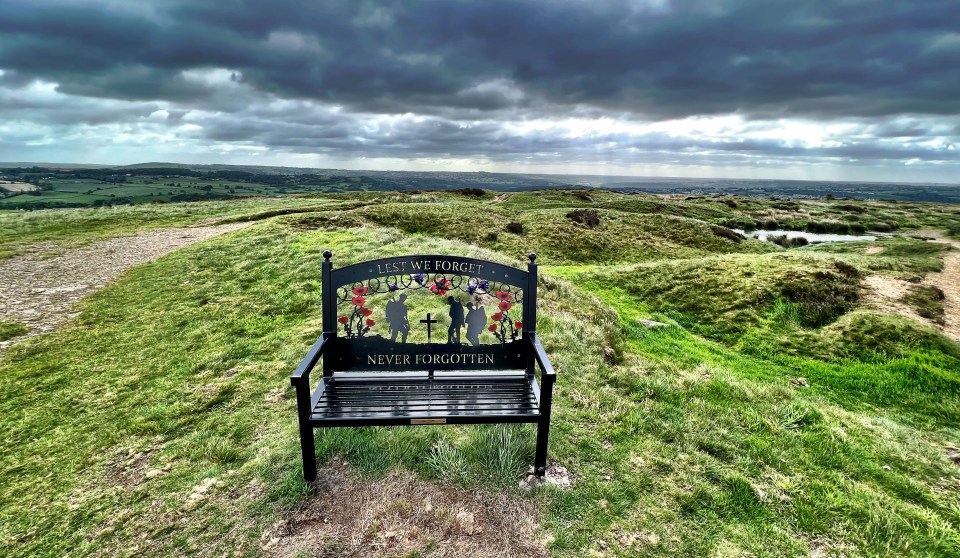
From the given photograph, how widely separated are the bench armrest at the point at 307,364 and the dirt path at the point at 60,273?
8937 mm

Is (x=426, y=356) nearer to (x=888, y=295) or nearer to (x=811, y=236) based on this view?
(x=888, y=295)

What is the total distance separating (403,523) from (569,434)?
2615 mm

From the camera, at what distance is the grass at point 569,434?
4.36m

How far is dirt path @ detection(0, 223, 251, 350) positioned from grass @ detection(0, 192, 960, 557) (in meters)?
0.80

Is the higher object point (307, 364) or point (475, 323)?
point (475, 323)

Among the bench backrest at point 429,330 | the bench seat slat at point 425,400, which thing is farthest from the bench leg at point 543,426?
the bench backrest at point 429,330

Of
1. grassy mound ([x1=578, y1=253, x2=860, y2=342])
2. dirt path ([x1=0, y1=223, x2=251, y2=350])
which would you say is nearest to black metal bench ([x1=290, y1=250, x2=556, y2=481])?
dirt path ([x1=0, y1=223, x2=251, y2=350])

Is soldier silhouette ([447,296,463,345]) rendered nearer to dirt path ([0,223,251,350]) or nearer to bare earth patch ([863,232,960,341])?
dirt path ([0,223,251,350])

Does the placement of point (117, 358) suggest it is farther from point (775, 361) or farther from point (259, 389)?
point (775, 361)

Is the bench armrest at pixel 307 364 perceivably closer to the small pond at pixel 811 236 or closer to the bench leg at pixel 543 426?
the bench leg at pixel 543 426

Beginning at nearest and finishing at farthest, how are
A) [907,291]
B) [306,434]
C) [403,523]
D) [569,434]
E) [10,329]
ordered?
[403,523] < [306,434] < [569,434] < [10,329] < [907,291]

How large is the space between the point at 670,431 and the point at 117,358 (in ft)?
34.2

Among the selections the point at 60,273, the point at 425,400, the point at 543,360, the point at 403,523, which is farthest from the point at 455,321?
the point at 60,273

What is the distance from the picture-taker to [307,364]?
4664 millimetres
